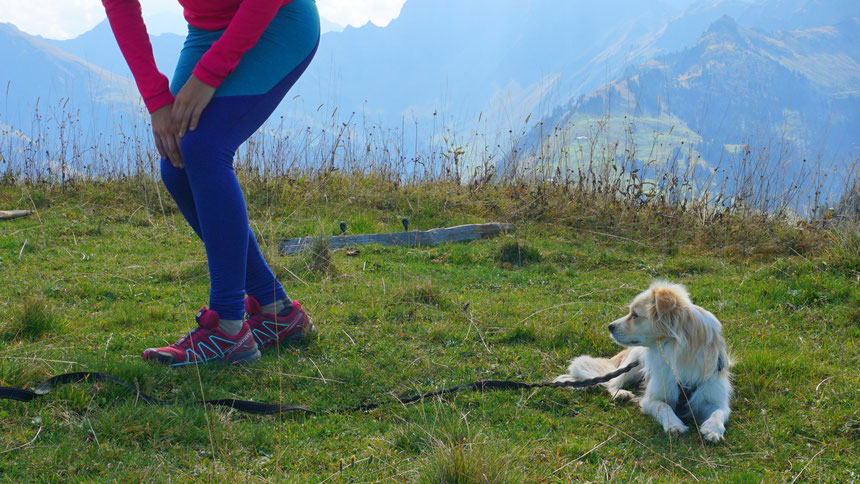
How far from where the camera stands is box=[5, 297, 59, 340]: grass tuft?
117 inches

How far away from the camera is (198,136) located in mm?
2254

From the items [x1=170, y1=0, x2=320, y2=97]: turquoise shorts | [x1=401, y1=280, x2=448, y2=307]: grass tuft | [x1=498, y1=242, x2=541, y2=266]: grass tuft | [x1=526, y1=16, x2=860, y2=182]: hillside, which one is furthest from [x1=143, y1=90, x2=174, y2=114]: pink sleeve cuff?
[x1=526, y1=16, x2=860, y2=182]: hillside

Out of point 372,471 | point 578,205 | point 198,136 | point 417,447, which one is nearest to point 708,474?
point 417,447

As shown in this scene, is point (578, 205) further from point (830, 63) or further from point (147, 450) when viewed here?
point (830, 63)

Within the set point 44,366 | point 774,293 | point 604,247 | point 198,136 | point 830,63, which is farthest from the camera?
point 830,63

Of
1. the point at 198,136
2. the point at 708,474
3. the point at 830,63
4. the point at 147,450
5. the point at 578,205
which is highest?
the point at 830,63

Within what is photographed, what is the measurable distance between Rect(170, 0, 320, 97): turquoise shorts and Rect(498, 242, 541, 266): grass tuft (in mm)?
3615

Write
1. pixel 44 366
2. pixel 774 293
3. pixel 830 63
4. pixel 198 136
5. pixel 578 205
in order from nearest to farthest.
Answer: pixel 198 136, pixel 44 366, pixel 774 293, pixel 578 205, pixel 830 63

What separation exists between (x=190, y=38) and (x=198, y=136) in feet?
1.92

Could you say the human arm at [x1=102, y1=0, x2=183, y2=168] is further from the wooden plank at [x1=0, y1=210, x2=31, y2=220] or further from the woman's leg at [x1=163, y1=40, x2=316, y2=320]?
the wooden plank at [x1=0, y1=210, x2=31, y2=220]

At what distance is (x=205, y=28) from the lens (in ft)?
8.09

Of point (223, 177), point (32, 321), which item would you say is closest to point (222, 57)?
point (223, 177)

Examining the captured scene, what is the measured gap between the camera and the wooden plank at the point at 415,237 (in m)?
5.77

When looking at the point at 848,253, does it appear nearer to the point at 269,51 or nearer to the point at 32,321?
the point at 269,51
